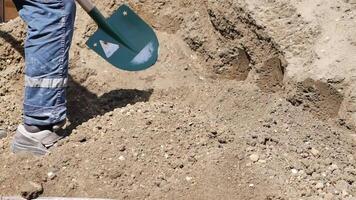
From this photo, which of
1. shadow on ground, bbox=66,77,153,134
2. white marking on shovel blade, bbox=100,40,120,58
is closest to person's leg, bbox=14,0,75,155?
shadow on ground, bbox=66,77,153,134

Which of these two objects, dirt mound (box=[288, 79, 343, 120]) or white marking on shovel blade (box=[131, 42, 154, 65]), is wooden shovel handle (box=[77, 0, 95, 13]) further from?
dirt mound (box=[288, 79, 343, 120])

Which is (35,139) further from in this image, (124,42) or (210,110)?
(210,110)

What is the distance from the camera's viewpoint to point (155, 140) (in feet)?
11.2

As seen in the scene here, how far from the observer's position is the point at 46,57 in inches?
134

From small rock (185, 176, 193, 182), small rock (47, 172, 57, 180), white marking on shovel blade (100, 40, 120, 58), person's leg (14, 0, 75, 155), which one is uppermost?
person's leg (14, 0, 75, 155)

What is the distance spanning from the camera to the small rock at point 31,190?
3.04m

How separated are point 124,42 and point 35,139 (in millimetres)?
943

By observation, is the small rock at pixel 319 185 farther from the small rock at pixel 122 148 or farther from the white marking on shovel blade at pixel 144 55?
the white marking on shovel blade at pixel 144 55

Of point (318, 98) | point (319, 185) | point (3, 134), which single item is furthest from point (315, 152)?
point (3, 134)

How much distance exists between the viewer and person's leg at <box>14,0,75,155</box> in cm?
340

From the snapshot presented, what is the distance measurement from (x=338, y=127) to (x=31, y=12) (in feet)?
6.08

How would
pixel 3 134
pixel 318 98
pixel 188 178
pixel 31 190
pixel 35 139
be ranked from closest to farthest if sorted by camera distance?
pixel 31 190
pixel 188 178
pixel 35 139
pixel 3 134
pixel 318 98

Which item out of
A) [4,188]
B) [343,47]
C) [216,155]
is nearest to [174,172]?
[216,155]

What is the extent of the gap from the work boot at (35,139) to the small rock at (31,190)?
1.18 ft
